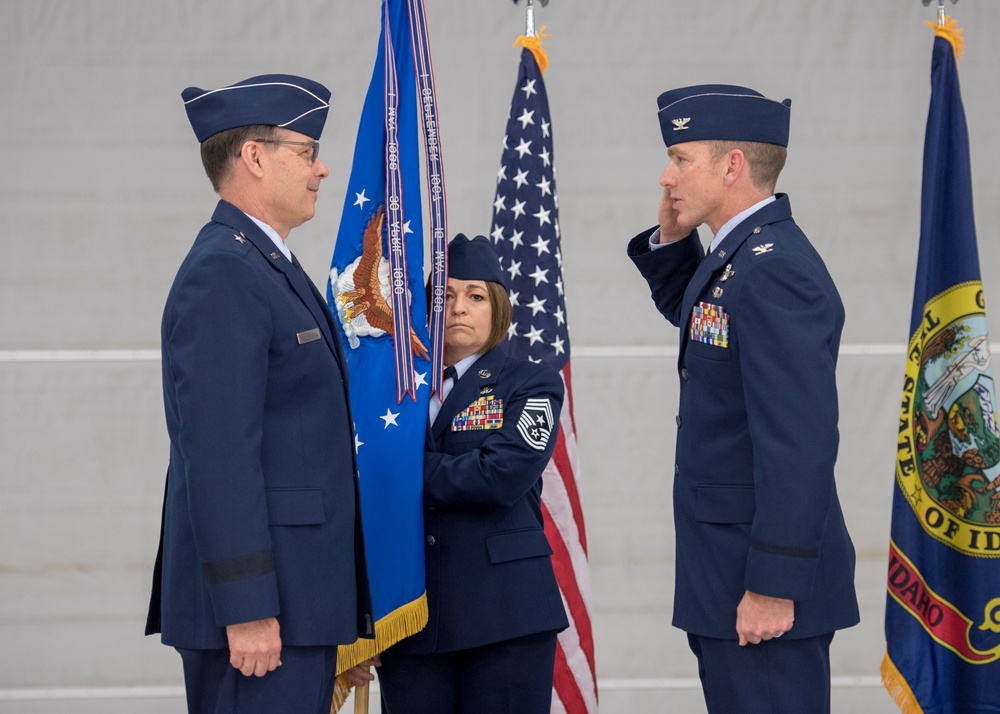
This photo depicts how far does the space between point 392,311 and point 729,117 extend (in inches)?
30.5

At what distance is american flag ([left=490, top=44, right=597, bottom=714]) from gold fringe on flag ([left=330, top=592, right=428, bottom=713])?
799mm

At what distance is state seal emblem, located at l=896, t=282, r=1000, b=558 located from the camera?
265 cm

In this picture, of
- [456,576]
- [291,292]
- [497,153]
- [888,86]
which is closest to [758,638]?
[456,576]

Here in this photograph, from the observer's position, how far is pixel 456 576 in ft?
7.01

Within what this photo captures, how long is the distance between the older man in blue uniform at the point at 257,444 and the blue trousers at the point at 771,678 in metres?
0.60

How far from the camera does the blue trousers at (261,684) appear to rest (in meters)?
1.60

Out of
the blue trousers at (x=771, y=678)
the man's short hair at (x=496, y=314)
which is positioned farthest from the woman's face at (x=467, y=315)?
the blue trousers at (x=771, y=678)

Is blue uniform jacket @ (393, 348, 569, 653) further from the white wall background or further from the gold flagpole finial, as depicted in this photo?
the gold flagpole finial

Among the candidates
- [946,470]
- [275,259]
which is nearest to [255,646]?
[275,259]

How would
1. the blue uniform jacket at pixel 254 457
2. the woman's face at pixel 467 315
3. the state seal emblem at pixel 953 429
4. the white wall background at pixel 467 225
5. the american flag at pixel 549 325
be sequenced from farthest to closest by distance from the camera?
the white wall background at pixel 467 225
the american flag at pixel 549 325
the state seal emblem at pixel 953 429
the woman's face at pixel 467 315
the blue uniform jacket at pixel 254 457

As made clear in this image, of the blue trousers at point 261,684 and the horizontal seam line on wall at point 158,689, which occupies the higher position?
the blue trousers at point 261,684

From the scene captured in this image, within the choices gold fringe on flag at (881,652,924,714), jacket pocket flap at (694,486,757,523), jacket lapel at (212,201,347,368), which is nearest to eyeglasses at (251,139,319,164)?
jacket lapel at (212,201,347,368)

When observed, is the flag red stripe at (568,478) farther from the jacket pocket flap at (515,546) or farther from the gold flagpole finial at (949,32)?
the gold flagpole finial at (949,32)

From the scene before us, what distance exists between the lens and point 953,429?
268 centimetres
